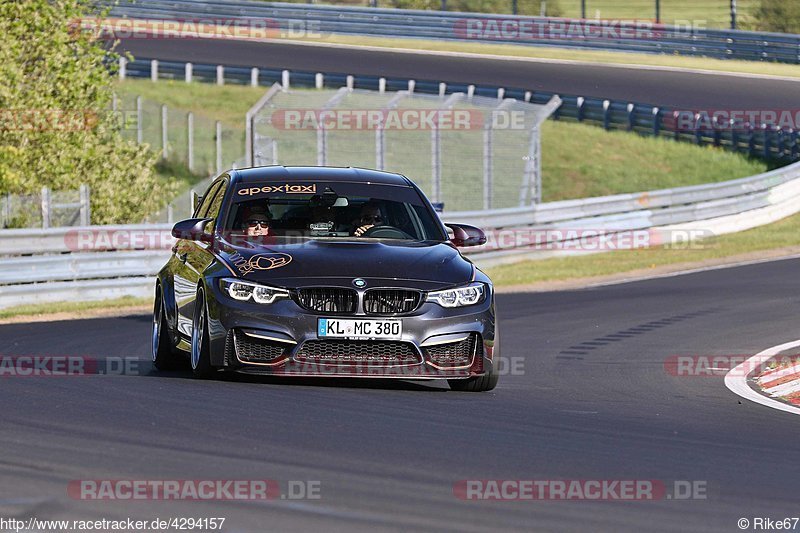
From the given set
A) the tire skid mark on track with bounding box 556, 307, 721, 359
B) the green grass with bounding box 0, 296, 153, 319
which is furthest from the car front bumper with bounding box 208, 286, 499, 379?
the green grass with bounding box 0, 296, 153, 319

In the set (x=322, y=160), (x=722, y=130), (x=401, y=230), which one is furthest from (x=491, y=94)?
(x=401, y=230)

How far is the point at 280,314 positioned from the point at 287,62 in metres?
37.8

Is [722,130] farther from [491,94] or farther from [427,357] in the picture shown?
[427,357]

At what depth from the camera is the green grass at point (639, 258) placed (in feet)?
76.8

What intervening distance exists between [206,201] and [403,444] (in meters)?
5.05

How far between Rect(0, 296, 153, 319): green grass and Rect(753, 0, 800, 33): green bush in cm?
4191

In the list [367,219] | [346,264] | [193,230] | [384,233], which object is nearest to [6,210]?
[193,230]

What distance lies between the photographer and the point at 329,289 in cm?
969

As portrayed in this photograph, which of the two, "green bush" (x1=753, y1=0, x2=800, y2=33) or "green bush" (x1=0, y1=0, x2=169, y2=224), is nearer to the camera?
"green bush" (x1=0, y1=0, x2=169, y2=224)

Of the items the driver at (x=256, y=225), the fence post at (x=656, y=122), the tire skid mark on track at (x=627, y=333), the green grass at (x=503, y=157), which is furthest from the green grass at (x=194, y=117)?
the driver at (x=256, y=225)

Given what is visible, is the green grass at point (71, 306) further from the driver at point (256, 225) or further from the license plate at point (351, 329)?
the license plate at point (351, 329)

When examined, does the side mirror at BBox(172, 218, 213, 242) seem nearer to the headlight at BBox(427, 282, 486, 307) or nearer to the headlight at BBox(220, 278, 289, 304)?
the headlight at BBox(220, 278, 289, 304)

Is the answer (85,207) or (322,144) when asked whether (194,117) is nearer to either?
(322,144)

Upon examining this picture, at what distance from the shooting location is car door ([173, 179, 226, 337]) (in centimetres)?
1068
